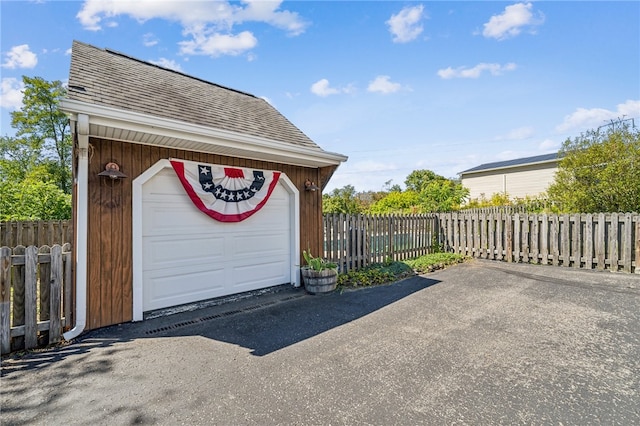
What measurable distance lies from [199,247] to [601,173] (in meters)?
10.2

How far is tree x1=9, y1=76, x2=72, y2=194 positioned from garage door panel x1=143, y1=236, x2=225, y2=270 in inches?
785

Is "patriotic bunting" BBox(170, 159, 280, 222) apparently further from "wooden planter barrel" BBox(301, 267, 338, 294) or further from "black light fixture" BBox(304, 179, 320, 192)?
"wooden planter barrel" BBox(301, 267, 338, 294)

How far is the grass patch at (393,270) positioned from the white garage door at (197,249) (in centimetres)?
146

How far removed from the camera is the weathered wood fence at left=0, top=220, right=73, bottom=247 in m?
7.07

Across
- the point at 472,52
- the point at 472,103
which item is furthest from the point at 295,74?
the point at 472,103

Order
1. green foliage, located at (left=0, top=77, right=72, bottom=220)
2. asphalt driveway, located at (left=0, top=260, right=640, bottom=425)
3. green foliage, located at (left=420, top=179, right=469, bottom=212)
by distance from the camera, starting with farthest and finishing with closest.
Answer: green foliage, located at (left=0, top=77, right=72, bottom=220)
green foliage, located at (left=420, top=179, right=469, bottom=212)
asphalt driveway, located at (left=0, top=260, right=640, bottom=425)

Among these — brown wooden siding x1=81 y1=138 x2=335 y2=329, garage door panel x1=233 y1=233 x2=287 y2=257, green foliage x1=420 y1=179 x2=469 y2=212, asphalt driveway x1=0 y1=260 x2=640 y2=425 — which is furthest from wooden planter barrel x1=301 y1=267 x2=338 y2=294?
green foliage x1=420 y1=179 x2=469 y2=212

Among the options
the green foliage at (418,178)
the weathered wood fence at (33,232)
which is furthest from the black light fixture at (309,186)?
the green foliage at (418,178)

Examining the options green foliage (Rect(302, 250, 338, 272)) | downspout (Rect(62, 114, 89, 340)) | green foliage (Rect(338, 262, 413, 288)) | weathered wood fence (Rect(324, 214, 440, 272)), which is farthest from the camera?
weathered wood fence (Rect(324, 214, 440, 272))

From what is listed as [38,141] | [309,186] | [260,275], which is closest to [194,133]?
[309,186]

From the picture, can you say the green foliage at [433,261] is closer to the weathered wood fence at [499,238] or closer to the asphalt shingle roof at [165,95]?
the weathered wood fence at [499,238]

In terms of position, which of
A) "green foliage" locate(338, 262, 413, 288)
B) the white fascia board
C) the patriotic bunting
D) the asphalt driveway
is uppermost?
the white fascia board

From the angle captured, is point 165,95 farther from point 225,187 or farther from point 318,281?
point 318,281

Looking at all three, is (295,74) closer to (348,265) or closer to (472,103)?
(348,265)
